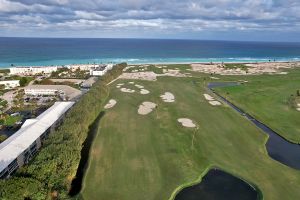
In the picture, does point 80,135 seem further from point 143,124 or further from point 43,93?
point 43,93

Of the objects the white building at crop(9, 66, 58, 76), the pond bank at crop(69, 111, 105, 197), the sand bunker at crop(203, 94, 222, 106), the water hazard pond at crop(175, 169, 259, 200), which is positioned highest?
the white building at crop(9, 66, 58, 76)

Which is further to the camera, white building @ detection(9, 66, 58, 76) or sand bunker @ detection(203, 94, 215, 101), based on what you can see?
white building @ detection(9, 66, 58, 76)

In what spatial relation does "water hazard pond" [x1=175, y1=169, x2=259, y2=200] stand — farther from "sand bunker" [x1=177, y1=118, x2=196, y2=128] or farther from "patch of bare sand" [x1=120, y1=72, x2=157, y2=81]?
"patch of bare sand" [x1=120, y1=72, x2=157, y2=81]

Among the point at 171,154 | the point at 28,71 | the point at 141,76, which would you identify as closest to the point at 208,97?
the point at 171,154

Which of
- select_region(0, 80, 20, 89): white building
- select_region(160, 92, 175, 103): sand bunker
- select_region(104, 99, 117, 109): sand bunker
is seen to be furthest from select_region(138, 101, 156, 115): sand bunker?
select_region(0, 80, 20, 89): white building

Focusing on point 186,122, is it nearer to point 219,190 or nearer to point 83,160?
point 219,190

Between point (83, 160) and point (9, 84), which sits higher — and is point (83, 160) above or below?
below

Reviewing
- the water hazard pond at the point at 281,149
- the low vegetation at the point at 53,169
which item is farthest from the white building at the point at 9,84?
the water hazard pond at the point at 281,149

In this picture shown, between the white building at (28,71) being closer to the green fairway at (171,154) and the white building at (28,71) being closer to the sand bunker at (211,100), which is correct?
the green fairway at (171,154)
